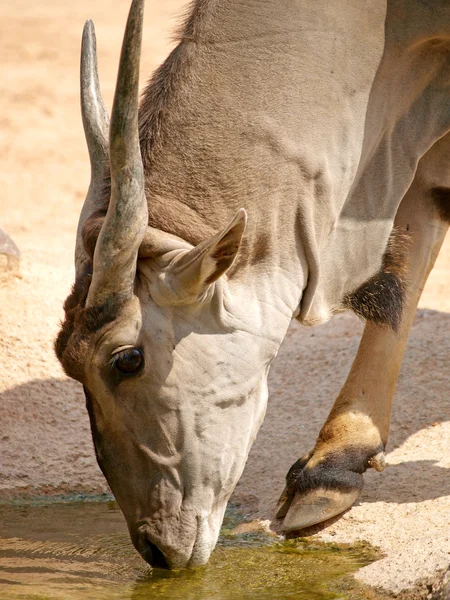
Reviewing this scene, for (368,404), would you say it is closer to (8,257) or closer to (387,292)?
(387,292)

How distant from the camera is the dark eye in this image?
3.38m

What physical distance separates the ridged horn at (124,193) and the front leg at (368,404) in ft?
4.11

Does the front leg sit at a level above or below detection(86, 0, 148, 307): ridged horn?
below

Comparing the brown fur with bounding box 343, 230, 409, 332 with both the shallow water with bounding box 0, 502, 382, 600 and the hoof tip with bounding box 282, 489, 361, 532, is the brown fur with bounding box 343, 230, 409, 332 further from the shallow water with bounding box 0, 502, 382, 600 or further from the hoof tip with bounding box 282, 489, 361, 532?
the shallow water with bounding box 0, 502, 382, 600

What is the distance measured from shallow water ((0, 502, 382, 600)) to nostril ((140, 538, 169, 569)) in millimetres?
71

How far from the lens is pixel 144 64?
39.5 ft

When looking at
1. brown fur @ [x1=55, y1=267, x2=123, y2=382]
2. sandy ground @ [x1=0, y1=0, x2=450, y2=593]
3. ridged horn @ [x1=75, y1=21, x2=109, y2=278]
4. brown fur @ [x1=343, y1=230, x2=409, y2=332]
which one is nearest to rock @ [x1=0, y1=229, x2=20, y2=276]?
sandy ground @ [x1=0, y1=0, x2=450, y2=593]

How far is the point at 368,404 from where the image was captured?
4543mm

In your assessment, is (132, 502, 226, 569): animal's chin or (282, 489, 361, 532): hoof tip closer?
(132, 502, 226, 569): animal's chin

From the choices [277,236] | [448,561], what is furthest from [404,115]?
[448,561]

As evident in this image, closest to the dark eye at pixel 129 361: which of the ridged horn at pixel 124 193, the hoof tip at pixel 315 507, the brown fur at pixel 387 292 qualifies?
the ridged horn at pixel 124 193

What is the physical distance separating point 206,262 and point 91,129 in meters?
0.71

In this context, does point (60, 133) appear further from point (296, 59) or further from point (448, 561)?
point (448, 561)

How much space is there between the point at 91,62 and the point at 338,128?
83 cm
